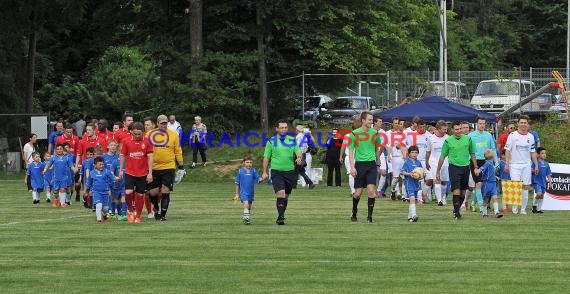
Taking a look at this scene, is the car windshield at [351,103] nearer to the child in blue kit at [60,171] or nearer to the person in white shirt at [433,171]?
the person in white shirt at [433,171]

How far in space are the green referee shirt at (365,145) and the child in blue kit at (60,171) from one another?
8670 mm

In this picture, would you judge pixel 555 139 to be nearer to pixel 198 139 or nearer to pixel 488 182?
pixel 198 139

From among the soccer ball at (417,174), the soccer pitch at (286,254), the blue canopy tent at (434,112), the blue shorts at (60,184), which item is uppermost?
the blue canopy tent at (434,112)

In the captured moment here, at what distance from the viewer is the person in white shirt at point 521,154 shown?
23906 mm

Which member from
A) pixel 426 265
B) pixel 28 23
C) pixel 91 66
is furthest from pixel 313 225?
pixel 91 66

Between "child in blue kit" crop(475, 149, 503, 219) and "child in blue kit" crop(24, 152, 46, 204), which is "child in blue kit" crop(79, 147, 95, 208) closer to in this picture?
→ "child in blue kit" crop(24, 152, 46, 204)

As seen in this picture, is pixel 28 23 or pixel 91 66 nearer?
pixel 28 23

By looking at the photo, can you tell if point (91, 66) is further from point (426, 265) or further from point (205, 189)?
point (426, 265)

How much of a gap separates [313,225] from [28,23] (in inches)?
1259

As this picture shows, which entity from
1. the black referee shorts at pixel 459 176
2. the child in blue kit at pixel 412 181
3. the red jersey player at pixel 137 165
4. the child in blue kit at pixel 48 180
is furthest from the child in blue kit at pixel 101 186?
the black referee shorts at pixel 459 176

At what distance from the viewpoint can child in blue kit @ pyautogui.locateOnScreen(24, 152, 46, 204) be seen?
28641 mm

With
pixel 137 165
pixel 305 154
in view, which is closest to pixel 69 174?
pixel 137 165

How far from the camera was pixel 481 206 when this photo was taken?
75.1 ft

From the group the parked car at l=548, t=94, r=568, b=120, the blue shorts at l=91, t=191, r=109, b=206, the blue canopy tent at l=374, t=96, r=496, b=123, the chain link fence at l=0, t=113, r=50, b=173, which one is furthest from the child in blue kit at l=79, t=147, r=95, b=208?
the parked car at l=548, t=94, r=568, b=120
